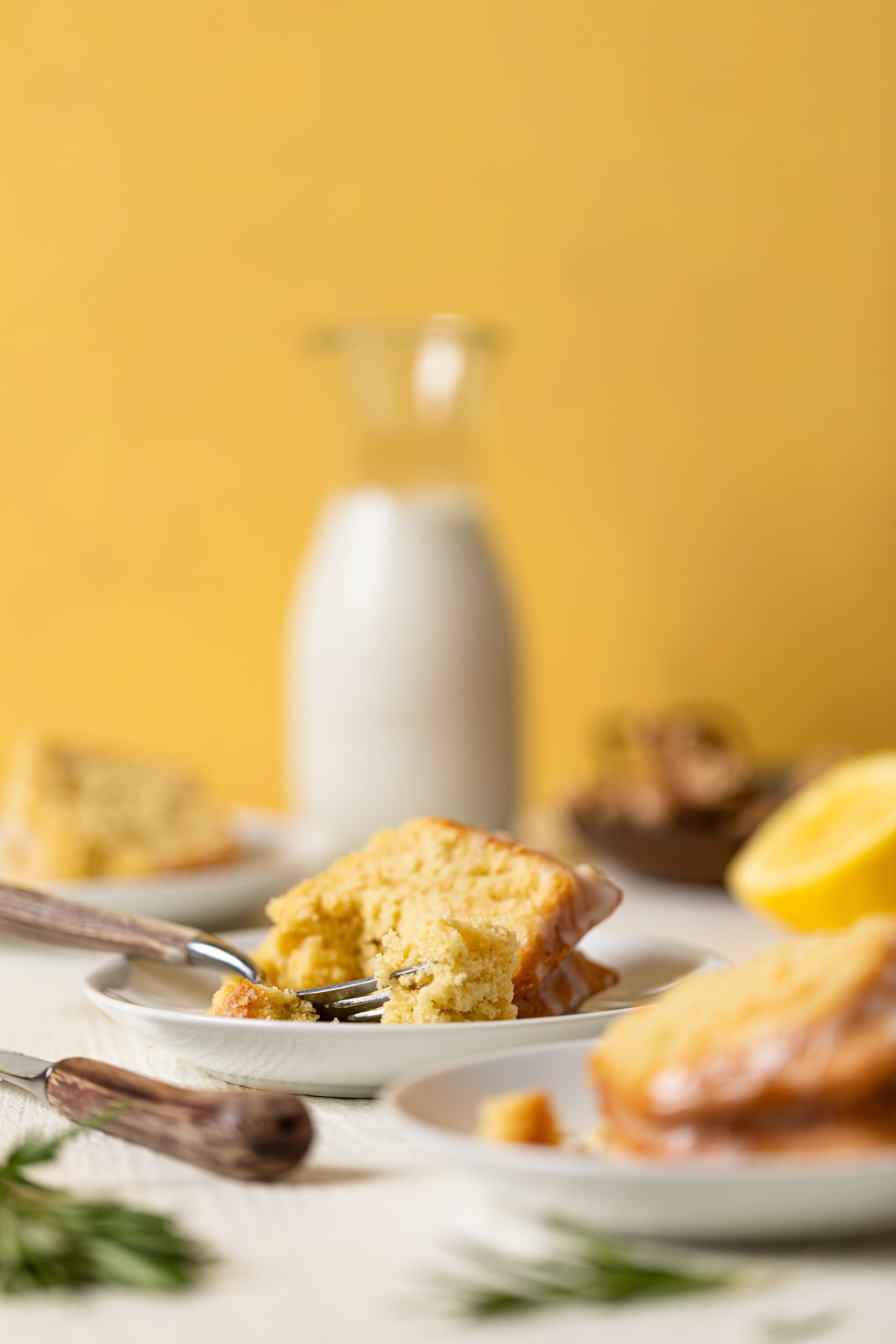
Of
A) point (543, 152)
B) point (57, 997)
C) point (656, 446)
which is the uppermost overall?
point (543, 152)

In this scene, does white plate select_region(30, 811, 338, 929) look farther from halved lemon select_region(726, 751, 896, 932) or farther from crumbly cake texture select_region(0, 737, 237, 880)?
halved lemon select_region(726, 751, 896, 932)

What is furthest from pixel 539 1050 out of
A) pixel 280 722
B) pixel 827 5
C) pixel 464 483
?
pixel 827 5

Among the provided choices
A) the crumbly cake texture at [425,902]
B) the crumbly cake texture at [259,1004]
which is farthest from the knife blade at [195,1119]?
the crumbly cake texture at [425,902]

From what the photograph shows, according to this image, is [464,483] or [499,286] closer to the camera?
[464,483]

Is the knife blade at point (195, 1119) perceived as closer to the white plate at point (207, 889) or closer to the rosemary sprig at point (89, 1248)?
the rosemary sprig at point (89, 1248)

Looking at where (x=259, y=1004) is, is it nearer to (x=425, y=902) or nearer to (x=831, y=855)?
(x=425, y=902)

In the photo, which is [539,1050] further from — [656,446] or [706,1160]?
[656,446]
